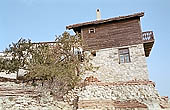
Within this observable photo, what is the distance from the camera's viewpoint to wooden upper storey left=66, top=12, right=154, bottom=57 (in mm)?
13906

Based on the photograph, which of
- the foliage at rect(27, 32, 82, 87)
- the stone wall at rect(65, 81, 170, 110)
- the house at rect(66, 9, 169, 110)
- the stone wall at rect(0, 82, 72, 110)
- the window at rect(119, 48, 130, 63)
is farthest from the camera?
the window at rect(119, 48, 130, 63)

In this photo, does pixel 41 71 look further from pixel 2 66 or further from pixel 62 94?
pixel 2 66

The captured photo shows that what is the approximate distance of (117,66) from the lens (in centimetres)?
1370

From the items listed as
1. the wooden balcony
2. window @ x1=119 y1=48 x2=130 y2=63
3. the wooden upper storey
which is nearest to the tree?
the wooden upper storey

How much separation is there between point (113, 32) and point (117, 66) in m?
2.77

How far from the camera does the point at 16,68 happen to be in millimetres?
11164

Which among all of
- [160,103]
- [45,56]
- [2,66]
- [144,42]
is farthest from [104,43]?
[2,66]

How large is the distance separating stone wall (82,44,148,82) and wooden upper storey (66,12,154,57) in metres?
0.50

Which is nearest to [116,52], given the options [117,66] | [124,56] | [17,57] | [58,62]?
[124,56]

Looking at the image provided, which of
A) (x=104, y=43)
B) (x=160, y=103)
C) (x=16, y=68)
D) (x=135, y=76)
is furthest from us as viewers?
(x=104, y=43)

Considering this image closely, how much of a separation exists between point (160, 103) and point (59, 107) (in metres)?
5.28

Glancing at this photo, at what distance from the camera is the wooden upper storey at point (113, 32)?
13.9 meters

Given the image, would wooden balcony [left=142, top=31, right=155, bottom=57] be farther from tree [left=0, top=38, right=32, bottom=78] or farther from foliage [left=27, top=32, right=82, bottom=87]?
tree [left=0, top=38, right=32, bottom=78]

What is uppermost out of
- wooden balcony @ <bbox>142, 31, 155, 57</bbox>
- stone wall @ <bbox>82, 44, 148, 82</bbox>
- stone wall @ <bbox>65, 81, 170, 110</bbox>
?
wooden balcony @ <bbox>142, 31, 155, 57</bbox>
